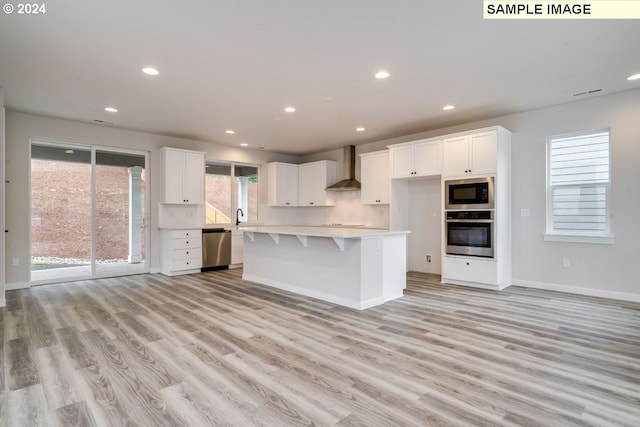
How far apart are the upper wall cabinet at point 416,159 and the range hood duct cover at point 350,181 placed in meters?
1.14

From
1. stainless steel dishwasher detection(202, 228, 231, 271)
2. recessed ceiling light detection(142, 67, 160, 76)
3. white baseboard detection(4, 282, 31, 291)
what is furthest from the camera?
stainless steel dishwasher detection(202, 228, 231, 271)

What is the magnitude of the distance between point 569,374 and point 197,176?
249 inches

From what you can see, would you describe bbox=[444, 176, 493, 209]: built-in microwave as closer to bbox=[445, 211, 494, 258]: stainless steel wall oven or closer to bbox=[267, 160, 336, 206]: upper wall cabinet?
bbox=[445, 211, 494, 258]: stainless steel wall oven

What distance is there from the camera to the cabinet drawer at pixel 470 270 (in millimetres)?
4797

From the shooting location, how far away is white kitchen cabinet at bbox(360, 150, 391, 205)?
6340mm

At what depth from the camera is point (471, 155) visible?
5008 mm

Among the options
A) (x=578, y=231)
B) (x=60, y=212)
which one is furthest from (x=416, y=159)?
(x=60, y=212)

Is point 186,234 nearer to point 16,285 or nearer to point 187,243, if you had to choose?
Answer: point 187,243

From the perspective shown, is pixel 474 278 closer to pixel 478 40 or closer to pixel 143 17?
pixel 478 40

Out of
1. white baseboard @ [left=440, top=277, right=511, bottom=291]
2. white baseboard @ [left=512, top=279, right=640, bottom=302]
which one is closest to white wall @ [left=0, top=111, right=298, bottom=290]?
white baseboard @ [left=440, top=277, right=511, bottom=291]

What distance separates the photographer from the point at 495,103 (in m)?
4.59

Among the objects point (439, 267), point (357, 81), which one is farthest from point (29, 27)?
point (439, 267)

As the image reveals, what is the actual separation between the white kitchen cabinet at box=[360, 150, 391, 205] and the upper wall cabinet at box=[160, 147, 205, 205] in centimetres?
329

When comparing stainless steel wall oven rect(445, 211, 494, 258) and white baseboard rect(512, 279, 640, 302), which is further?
stainless steel wall oven rect(445, 211, 494, 258)
